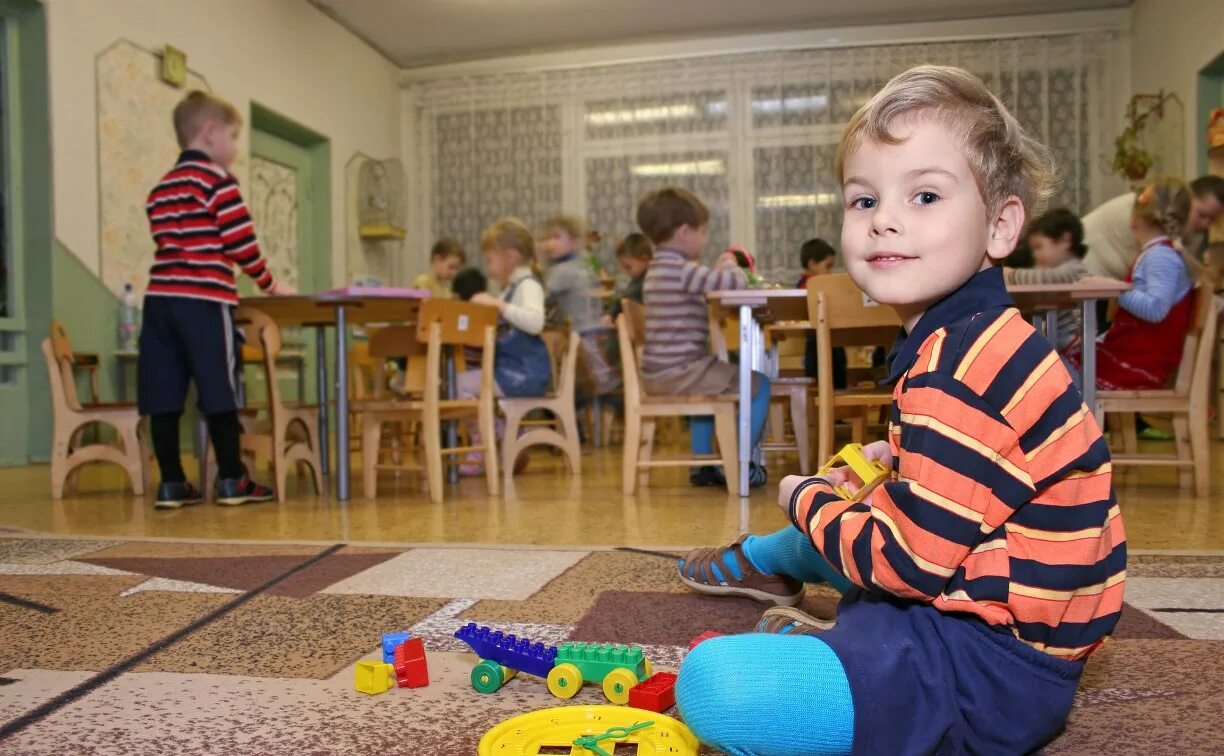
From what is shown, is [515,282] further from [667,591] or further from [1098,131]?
[1098,131]

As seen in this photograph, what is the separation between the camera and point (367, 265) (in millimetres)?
7477

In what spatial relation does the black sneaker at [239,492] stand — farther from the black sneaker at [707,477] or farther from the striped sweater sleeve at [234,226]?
the black sneaker at [707,477]

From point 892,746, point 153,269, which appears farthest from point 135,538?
point 892,746

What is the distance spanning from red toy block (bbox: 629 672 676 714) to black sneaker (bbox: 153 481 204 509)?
2.28 metres

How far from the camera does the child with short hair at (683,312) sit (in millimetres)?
3232

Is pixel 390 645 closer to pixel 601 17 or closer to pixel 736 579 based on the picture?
pixel 736 579

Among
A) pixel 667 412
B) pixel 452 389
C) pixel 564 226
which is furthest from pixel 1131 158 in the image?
pixel 452 389

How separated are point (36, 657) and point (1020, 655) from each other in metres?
1.17

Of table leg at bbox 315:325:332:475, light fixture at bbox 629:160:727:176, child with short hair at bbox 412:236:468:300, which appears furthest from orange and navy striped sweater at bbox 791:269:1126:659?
light fixture at bbox 629:160:727:176

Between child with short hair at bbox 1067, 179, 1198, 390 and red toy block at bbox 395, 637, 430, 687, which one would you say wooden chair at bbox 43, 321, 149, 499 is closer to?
red toy block at bbox 395, 637, 430, 687

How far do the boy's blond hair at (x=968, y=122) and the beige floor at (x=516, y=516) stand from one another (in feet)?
4.31

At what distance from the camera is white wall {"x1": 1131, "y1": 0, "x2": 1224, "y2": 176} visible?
543cm

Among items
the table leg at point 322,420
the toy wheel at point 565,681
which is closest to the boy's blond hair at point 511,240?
→ the table leg at point 322,420

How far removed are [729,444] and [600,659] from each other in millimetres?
2021
